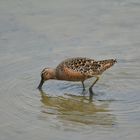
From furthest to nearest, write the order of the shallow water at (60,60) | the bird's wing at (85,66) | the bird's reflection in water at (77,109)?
the bird's wing at (85,66), the bird's reflection in water at (77,109), the shallow water at (60,60)

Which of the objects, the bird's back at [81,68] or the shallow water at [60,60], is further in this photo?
the bird's back at [81,68]

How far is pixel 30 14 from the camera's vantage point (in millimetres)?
11414

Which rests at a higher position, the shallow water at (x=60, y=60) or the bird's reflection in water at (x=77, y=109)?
the shallow water at (x=60, y=60)

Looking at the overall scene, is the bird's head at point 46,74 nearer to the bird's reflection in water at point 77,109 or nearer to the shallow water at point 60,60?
the shallow water at point 60,60

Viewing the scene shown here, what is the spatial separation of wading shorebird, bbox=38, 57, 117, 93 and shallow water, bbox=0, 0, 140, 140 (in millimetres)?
174

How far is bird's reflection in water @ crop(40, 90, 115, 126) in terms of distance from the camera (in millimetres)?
7332

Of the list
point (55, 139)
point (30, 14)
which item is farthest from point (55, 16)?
point (55, 139)

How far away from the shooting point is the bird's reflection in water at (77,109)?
7332mm

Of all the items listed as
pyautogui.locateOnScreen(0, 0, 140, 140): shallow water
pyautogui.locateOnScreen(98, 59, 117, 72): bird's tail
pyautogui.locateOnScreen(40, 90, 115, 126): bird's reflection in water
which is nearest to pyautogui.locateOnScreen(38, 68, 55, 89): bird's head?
pyautogui.locateOnScreen(0, 0, 140, 140): shallow water

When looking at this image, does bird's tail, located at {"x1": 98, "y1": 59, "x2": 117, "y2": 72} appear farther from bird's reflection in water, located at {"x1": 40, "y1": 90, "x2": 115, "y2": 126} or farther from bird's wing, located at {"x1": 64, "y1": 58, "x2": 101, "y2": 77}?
bird's reflection in water, located at {"x1": 40, "y1": 90, "x2": 115, "y2": 126}

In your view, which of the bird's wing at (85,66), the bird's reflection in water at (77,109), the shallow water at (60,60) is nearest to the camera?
the shallow water at (60,60)

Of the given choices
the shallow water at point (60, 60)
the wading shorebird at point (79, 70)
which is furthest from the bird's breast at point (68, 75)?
the shallow water at point (60, 60)

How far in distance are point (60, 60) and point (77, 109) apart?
5.65 feet

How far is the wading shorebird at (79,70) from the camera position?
8398mm
